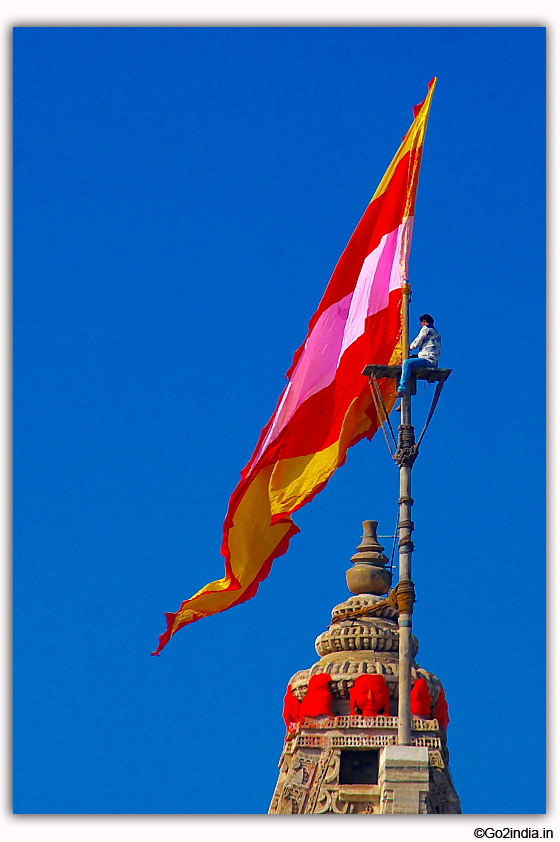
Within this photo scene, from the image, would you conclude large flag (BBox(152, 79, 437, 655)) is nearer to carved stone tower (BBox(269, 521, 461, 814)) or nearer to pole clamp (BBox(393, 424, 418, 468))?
pole clamp (BBox(393, 424, 418, 468))

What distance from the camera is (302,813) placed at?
194ft

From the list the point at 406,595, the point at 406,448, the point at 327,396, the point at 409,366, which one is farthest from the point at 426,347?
the point at 406,595

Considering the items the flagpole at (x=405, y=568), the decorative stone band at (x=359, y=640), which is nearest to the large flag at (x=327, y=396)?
the flagpole at (x=405, y=568)

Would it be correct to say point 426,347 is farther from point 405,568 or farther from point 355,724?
point 355,724

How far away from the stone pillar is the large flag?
8255 mm

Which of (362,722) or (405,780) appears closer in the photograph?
(405,780)

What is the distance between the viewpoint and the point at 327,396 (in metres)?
57.2

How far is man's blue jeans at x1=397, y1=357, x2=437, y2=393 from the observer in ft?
168

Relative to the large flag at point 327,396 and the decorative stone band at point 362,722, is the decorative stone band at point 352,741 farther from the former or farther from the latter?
the large flag at point 327,396

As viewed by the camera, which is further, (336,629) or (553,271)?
(336,629)

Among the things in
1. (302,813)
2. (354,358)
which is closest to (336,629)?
(302,813)

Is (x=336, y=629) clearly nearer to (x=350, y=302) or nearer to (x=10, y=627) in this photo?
(x=350, y=302)

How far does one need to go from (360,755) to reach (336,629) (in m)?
5.86

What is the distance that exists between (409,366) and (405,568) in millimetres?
5880
